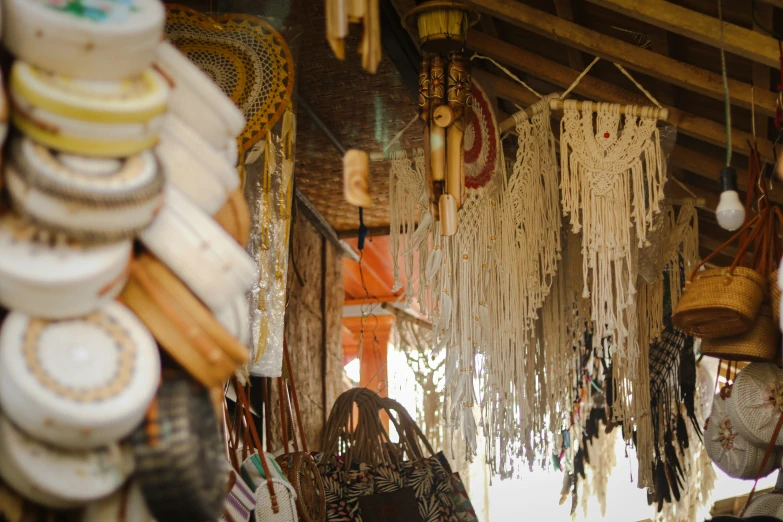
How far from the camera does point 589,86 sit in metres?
3.47

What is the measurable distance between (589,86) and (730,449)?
1347 millimetres

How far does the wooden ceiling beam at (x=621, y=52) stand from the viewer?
10.1ft

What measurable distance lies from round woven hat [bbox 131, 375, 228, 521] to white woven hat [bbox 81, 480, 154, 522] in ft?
0.07

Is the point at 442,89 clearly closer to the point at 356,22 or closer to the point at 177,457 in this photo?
the point at 356,22

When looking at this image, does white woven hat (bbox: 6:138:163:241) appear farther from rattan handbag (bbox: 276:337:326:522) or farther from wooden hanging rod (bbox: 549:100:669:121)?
wooden hanging rod (bbox: 549:100:669:121)

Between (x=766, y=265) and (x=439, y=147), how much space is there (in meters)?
0.95

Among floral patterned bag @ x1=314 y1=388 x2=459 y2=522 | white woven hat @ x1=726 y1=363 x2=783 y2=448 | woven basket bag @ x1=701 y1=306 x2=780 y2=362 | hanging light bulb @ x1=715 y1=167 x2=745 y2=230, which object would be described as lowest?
floral patterned bag @ x1=314 y1=388 x2=459 y2=522

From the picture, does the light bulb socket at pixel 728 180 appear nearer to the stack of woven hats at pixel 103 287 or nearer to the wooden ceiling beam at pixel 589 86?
the wooden ceiling beam at pixel 589 86

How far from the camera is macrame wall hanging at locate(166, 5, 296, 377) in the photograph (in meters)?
2.33

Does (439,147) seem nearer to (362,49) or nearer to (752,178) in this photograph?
(752,178)

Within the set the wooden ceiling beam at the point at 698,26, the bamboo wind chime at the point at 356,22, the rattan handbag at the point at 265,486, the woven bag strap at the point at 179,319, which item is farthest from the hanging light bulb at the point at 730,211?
the woven bag strap at the point at 179,319

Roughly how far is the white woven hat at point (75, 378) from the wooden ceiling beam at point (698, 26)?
209cm

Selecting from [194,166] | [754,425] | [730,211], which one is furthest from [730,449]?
[194,166]

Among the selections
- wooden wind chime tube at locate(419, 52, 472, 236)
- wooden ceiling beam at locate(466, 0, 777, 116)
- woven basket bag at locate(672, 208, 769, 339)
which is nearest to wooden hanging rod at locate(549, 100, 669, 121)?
wooden ceiling beam at locate(466, 0, 777, 116)
